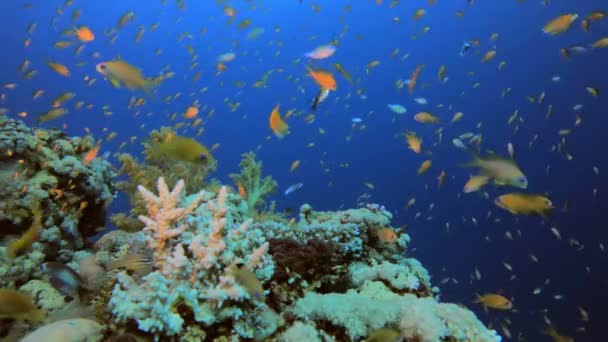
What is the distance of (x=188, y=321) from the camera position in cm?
241

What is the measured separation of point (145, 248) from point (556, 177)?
45.0m

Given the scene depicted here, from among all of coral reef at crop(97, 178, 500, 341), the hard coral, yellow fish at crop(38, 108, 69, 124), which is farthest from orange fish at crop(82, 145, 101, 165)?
the hard coral

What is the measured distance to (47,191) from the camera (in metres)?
5.27

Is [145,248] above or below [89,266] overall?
above

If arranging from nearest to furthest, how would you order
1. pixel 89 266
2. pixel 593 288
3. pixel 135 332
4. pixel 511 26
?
pixel 135 332, pixel 89 266, pixel 593 288, pixel 511 26

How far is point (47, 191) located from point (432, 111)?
46.9m

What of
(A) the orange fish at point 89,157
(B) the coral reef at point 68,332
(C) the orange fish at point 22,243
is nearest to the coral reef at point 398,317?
(B) the coral reef at point 68,332

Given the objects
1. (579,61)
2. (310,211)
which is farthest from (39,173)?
(579,61)

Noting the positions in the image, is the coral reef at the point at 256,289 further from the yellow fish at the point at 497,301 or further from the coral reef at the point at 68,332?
the yellow fish at the point at 497,301

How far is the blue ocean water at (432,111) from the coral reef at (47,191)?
24.2m

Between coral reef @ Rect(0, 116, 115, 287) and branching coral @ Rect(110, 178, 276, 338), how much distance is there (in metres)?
2.66

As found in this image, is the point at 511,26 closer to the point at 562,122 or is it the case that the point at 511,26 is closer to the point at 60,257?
the point at 562,122

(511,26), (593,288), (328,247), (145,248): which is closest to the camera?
(145,248)

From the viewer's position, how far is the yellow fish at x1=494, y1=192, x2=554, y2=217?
466 cm
